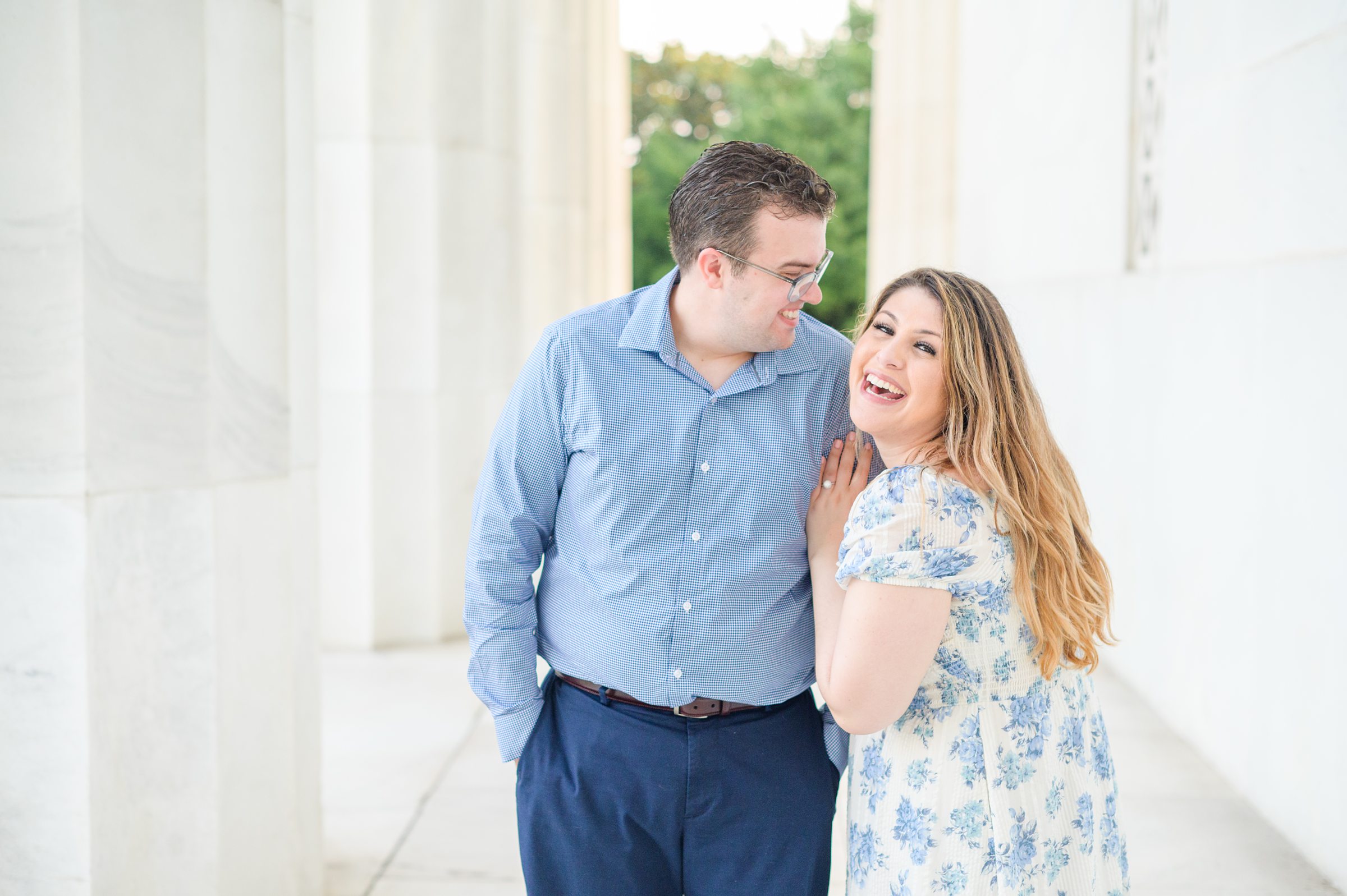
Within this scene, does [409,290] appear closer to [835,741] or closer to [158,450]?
[158,450]

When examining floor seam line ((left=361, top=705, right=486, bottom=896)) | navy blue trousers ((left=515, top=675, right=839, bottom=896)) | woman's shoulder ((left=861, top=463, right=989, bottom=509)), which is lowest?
floor seam line ((left=361, top=705, right=486, bottom=896))

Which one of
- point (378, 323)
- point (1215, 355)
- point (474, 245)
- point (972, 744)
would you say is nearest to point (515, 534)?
point (972, 744)

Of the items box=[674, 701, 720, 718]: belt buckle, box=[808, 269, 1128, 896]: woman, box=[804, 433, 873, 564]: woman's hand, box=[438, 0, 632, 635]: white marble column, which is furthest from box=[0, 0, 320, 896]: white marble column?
box=[438, 0, 632, 635]: white marble column

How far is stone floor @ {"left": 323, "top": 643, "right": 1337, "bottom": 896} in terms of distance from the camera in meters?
4.46

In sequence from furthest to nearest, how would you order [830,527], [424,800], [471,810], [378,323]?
[378,323] < [424,800] < [471,810] < [830,527]

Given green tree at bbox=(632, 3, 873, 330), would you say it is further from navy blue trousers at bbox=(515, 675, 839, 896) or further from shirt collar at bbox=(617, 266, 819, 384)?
navy blue trousers at bbox=(515, 675, 839, 896)

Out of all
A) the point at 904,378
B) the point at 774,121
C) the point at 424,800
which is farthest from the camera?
the point at 774,121

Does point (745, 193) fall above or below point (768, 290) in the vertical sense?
above

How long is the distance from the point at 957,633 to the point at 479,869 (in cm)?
286

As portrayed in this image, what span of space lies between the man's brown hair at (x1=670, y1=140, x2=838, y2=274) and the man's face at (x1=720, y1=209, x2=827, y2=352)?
0.02 meters

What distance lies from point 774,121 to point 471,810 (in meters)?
33.6

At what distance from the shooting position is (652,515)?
261 cm

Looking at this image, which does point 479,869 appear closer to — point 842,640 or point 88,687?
point 88,687

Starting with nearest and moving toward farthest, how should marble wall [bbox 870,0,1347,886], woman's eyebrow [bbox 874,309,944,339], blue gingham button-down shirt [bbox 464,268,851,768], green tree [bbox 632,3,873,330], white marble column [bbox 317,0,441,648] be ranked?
1. woman's eyebrow [bbox 874,309,944,339]
2. blue gingham button-down shirt [bbox 464,268,851,768]
3. marble wall [bbox 870,0,1347,886]
4. white marble column [bbox 317,0,441,648]
5. green tree [bbox 632,3,873,330]
